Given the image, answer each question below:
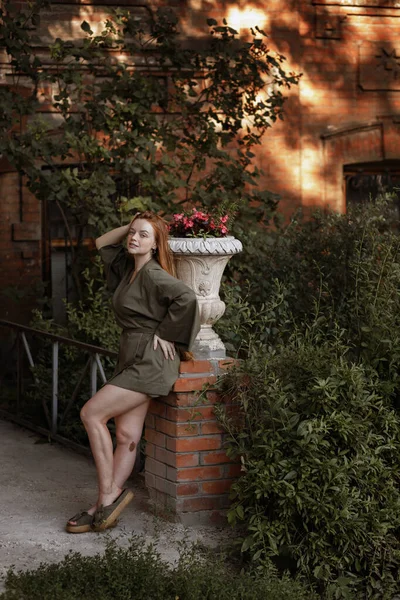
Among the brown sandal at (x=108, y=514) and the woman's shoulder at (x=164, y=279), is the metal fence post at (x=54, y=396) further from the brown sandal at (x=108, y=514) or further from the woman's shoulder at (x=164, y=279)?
the woman's shoulder at (x=164, y=279)

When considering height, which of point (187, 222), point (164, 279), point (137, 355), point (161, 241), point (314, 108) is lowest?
point (137, 355)

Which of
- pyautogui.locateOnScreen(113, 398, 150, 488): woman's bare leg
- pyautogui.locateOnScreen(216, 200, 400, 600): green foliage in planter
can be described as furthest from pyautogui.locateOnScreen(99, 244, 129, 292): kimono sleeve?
pyautogui.locateOnScreen(216, 200, 400, 600): green foliage in planter

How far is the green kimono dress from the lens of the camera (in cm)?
541

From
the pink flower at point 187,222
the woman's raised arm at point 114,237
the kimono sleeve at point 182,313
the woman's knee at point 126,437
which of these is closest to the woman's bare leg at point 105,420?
the woman's knee at point 126,437

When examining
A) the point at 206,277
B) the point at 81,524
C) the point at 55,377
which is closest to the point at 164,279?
the point at 206,277

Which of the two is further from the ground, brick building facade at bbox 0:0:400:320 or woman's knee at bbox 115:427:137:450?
brick building facade at bbox 0:0:400:320

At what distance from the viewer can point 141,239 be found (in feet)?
18.1

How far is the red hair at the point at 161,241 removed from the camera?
557 centimetres

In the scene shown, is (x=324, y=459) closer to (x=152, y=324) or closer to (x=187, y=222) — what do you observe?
(x=152, y=324)

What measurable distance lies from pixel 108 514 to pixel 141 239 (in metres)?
1.53

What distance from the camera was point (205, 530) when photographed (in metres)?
5.55

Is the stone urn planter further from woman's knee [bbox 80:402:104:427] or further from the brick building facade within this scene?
the brick building facade

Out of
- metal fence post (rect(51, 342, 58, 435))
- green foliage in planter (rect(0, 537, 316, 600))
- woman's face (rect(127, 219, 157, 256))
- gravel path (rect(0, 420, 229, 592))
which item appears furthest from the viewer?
metal fence post (rect(51, 342, 58, 435))

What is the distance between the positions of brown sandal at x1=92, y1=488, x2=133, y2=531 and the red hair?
4.32ft
